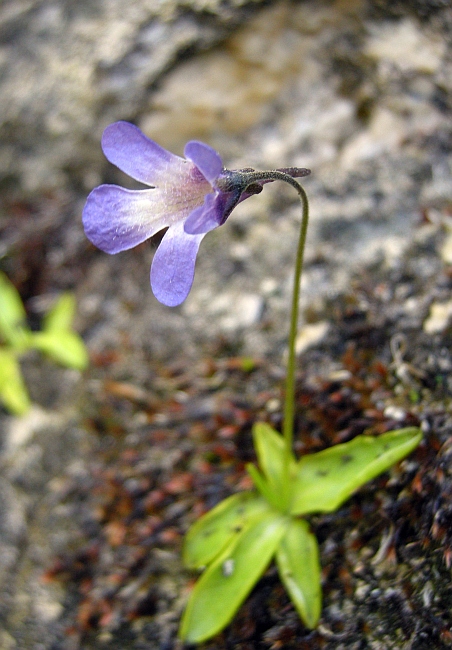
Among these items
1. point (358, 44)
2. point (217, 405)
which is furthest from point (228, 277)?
point (358, 44)

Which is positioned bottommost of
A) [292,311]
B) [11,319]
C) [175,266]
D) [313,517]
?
[313,517]

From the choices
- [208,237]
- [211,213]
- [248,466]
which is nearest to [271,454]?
[248,466]

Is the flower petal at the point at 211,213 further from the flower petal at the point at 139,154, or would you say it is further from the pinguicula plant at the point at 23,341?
the pinguicula plant at the point at 23,341

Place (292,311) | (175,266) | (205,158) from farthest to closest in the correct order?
(292,311) < (175,266) < (205,158)

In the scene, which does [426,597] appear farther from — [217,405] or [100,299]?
[100,299]

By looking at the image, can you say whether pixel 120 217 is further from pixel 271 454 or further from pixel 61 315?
pixel 61 315

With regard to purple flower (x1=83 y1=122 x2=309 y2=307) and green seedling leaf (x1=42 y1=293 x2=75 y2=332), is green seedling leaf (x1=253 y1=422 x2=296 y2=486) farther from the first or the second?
green seedling leaf (x1=42 y1=293 x2=75 y2=332)

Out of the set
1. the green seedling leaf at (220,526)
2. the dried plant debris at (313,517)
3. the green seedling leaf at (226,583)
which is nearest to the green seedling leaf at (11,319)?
the dried plant debris at (313,517)
